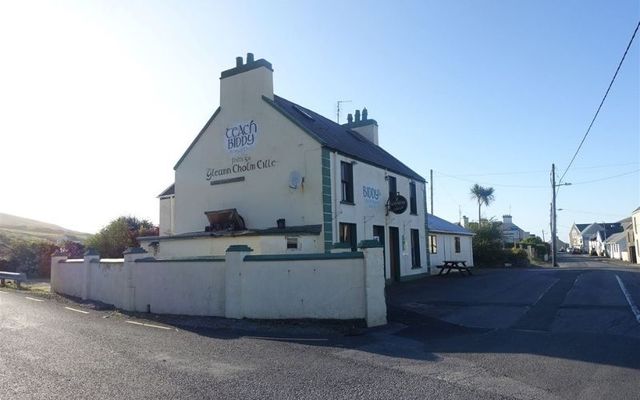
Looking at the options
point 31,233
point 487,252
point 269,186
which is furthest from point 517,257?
point 31,233

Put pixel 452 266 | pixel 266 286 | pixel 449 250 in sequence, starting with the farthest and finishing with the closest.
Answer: pixel 449 250
pixel 452 266
pixel 266 286

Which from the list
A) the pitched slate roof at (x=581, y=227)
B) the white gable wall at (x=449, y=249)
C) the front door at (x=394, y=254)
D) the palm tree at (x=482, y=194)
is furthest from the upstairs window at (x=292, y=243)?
the pitched slate roof at (x=581, y=227)

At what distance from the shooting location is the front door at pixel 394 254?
76.8ft

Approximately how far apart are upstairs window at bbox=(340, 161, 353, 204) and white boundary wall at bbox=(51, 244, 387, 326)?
7.57 meters

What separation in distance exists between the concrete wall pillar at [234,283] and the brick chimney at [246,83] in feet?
29.3

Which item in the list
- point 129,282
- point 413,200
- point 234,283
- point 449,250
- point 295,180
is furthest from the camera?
point 449,250

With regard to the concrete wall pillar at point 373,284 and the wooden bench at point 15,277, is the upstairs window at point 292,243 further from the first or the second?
the wooden bench at point 15,277

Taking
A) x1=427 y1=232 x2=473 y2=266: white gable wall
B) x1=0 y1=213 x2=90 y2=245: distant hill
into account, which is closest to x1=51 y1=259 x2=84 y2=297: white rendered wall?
x1=0 y1=213 x2=90 y2=245: distant hill

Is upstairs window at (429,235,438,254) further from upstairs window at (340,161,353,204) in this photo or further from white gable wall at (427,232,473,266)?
upstairs window at (340,161,353,204)

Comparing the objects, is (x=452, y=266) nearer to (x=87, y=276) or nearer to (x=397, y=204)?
(x=397, y=204)

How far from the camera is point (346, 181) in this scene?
65.6ft

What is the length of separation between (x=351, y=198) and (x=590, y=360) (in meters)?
13.0

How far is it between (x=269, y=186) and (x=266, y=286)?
743cm

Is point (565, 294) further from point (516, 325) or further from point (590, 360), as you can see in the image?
point (590, 360)
